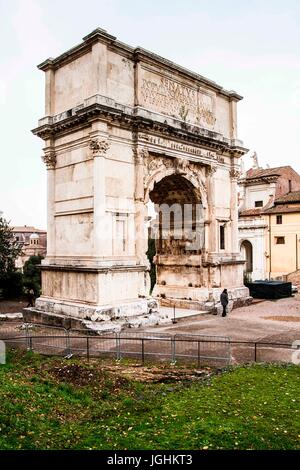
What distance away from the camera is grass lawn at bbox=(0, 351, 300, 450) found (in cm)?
694

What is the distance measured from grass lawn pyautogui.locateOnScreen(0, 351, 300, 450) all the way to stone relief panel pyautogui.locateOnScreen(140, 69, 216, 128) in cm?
1314

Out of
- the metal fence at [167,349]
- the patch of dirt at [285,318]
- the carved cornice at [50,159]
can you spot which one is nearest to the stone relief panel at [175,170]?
the carved cornice at [50,159]

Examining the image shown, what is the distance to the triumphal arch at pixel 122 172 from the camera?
17531 mm

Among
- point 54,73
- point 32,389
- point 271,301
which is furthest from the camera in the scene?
point 271,301

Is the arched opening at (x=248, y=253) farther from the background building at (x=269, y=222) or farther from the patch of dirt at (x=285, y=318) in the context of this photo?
the patch of dirt at (x=285, y=318)

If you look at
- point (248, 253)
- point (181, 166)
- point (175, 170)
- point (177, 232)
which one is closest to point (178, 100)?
point (181, 166)

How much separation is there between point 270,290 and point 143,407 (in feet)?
68.0

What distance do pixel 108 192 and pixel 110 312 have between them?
5054mm

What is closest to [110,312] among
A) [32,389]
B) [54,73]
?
[32,389]

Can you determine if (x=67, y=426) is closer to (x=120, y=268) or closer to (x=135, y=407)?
(x=135, y=407)

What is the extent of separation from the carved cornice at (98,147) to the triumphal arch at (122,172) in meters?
0.04

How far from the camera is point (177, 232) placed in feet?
81.8

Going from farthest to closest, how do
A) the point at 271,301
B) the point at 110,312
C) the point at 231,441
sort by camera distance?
the point at 271,301 < the point at 110,312 < the point at 231,441

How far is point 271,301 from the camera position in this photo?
2669 cm
